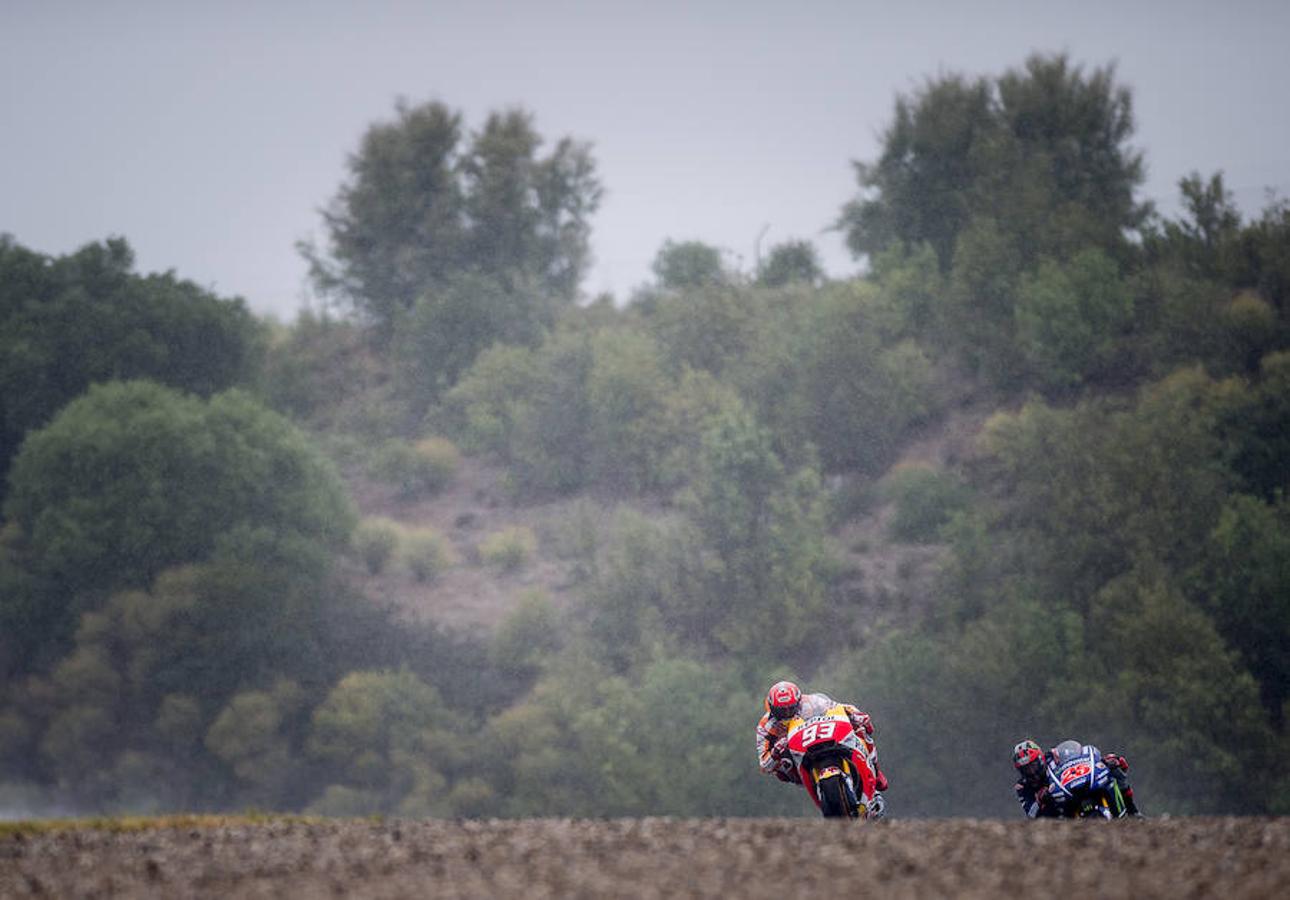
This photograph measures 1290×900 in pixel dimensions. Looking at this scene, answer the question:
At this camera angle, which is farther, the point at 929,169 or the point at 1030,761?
the point at 929,169

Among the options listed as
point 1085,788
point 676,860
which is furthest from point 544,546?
point 676,860

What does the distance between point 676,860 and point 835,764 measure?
4.10 meters

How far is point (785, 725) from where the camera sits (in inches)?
640

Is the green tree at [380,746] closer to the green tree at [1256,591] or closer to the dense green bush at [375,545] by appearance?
the dense green bush at [375,545]

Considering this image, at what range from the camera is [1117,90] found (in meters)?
85.0

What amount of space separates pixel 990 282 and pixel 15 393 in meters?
42.3

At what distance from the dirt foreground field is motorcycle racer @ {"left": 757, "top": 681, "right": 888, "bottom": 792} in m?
2.12

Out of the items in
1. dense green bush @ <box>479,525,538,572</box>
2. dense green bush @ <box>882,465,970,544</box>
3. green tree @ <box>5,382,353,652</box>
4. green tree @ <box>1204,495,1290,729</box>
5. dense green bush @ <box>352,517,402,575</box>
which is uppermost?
green tree @ <box>5,382,353,652</box>

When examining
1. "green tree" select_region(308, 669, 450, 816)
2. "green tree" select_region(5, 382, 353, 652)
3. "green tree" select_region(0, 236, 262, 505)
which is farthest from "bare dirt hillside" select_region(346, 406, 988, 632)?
"green tree" select_region(0, 236, 262, 505)

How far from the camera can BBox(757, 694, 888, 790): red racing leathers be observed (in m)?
16.0

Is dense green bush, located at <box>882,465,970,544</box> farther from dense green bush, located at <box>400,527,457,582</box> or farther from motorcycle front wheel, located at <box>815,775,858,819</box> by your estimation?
motorcycle front wheel, located at <box>815,775,858,819</box>

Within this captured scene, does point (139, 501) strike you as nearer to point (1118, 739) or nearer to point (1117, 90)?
point (1118, 739)

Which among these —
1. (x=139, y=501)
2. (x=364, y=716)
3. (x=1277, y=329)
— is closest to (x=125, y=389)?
(x=139, y=501)

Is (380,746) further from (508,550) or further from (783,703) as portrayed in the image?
(783,703)
